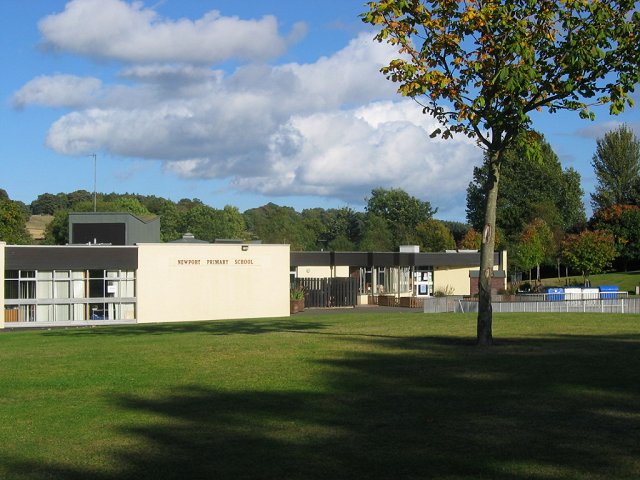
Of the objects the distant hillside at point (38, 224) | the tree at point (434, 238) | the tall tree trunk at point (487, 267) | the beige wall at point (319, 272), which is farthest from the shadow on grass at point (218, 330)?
the distant hillside at point (38, 224)

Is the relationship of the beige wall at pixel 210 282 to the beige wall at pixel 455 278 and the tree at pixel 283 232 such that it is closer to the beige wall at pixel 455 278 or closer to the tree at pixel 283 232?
the beige wall at pixel 455 278

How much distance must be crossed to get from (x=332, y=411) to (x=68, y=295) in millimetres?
35878

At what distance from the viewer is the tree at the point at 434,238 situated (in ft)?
294

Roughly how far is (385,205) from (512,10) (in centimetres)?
9797

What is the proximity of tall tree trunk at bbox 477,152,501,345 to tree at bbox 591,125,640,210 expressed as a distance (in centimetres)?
8494

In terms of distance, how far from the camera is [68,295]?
44.5 m

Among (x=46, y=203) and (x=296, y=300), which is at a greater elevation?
(x=46, y=203)

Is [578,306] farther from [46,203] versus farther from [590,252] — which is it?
[46,203]

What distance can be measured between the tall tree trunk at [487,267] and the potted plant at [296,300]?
3270cm

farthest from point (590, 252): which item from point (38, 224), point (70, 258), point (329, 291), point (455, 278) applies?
point (38, 224)

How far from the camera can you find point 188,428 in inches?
417

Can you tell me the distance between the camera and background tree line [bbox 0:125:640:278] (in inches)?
3086

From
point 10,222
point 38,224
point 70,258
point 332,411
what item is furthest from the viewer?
point 38,224

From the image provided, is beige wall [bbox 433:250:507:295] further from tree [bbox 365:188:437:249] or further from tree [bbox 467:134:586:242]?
tree [bbox 365:188:437:249]
